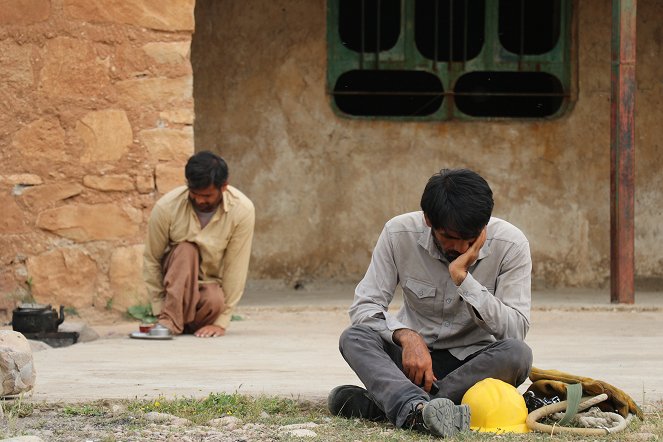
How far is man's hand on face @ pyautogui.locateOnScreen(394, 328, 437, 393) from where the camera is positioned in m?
4.30

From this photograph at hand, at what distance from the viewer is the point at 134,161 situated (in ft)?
26.2

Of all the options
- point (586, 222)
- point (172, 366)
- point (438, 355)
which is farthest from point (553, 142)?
point (438, 355)

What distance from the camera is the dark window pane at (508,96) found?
10.3 metres

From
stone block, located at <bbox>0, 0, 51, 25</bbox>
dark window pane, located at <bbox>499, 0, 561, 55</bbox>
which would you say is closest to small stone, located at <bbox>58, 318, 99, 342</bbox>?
stone block, located at <bbox>0, 0, 51, 25</bbox>

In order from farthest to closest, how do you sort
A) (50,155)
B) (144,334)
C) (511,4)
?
(511,4) → (50,155) → (144,334)

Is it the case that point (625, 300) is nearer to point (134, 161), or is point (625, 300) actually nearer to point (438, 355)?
point (134, 161)

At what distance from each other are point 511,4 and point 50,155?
394cm

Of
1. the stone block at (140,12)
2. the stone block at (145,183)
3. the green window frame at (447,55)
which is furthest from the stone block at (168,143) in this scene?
the green window frame at (447,55)

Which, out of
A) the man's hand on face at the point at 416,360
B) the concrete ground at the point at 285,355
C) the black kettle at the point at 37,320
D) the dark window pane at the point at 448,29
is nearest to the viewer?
the man's hand on face at the point at 416,360

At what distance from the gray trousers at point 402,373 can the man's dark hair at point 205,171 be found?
2447mm

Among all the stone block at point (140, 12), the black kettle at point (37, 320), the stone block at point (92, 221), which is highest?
the stone block at point (140, 12)

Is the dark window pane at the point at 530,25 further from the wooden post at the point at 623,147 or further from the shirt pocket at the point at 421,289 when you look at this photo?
the shirt pocket at the point at 421,289

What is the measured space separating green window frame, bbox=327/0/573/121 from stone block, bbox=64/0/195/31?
2.08m

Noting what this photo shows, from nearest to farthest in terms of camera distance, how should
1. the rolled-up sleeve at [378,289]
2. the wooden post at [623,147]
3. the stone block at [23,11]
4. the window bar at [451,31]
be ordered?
the rolled-up sleeve at [378,289], the stone block at [23,11], the wooden post at [623,147], the window bar at [451,31]
